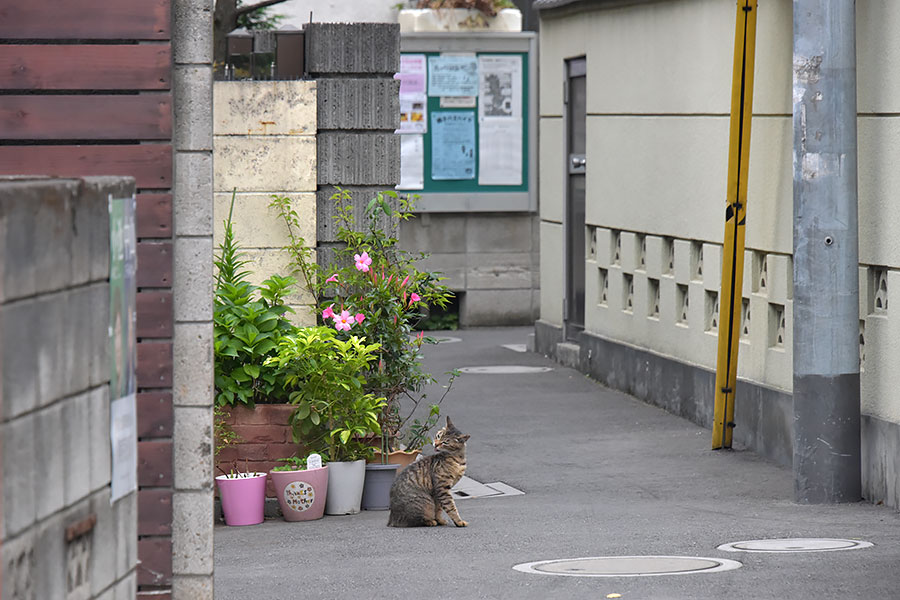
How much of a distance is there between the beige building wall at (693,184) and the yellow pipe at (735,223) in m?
0.11

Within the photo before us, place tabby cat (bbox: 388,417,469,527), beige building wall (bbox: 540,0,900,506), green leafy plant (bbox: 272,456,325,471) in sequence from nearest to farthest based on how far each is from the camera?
tabby cat (bbox: 388,417,469,527) < beige building wall (bbox: 540,0,900,506) < green leafy plant (bbox: 272,456,325,471)

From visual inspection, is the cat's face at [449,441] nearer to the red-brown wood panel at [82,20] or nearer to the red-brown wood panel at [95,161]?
the red-brown wood panel at [95,161]

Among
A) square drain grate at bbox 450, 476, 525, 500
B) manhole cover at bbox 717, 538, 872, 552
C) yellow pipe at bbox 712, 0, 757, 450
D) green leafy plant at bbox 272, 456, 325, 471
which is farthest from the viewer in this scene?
yellow pipe at bbox 712, 0, 757, 450

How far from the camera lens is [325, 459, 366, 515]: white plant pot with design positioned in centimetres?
976

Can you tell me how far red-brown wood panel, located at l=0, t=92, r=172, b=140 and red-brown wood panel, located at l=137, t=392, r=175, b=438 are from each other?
99 centimetres

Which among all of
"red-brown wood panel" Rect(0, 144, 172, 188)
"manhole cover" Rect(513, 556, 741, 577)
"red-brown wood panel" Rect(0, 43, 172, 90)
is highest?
"red-brown wood panel" Rect(0, 43, 172, 90)

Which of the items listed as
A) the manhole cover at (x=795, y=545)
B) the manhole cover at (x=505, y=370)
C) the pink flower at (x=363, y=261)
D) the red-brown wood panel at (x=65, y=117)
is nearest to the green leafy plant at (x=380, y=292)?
the pink flower at (x=363, y=261)

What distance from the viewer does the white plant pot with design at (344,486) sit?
976 cm

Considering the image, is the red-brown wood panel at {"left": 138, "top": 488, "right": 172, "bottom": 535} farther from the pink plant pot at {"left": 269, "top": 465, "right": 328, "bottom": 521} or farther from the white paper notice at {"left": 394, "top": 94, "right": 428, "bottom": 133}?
the white paper notice at {"left": 394, "top": 94, "right": 428, "bottom": 133}

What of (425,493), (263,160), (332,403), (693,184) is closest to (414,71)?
(693,184)

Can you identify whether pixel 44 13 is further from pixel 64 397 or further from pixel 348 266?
pixel 348 266

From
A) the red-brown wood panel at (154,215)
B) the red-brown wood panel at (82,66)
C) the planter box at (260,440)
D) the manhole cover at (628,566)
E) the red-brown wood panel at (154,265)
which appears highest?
the red-brown wood panel at (82,66)

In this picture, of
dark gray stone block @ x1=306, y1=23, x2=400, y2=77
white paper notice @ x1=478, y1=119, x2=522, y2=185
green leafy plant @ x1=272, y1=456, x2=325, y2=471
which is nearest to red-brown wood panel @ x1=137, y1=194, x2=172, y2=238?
green leafy plant @ x1=272, y1=456, x2=325, y2=471

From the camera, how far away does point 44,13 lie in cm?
622
